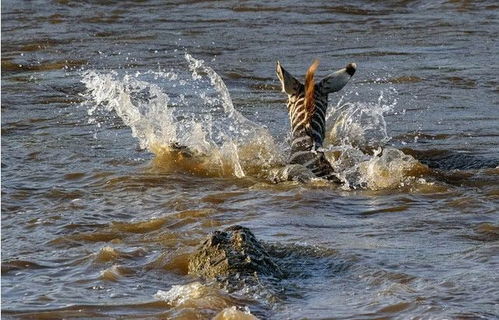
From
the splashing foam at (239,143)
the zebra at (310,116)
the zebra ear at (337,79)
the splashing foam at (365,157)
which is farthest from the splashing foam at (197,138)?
the zebra ear at (337,79)

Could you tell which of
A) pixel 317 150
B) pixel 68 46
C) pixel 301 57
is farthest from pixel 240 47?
pixel 317 150

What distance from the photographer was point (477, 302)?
5.09m

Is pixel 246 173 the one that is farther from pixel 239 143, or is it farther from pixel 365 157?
pixel 365 157

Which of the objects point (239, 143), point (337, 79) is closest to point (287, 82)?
point (337, 79)

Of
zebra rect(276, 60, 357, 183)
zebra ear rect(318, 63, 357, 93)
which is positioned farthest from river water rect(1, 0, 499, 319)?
zebra ear rect(318, 63, 357, 93)

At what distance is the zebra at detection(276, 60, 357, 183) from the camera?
742 cm

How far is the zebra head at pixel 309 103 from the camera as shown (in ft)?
24.8

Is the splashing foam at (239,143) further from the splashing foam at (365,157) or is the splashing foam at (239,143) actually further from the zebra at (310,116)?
the zebra at (310,116)

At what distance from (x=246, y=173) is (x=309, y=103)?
2.08 ft

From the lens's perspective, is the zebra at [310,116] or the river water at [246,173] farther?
the zebra at [310,116]

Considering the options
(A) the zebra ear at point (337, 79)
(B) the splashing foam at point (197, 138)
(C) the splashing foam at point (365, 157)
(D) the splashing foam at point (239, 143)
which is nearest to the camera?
(C) the splashing foam at point (365, 157)

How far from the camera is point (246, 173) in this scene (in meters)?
7.77

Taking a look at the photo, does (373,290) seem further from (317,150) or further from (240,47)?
(240,47)

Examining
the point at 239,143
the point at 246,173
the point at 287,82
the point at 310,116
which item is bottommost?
the point at 246,173
